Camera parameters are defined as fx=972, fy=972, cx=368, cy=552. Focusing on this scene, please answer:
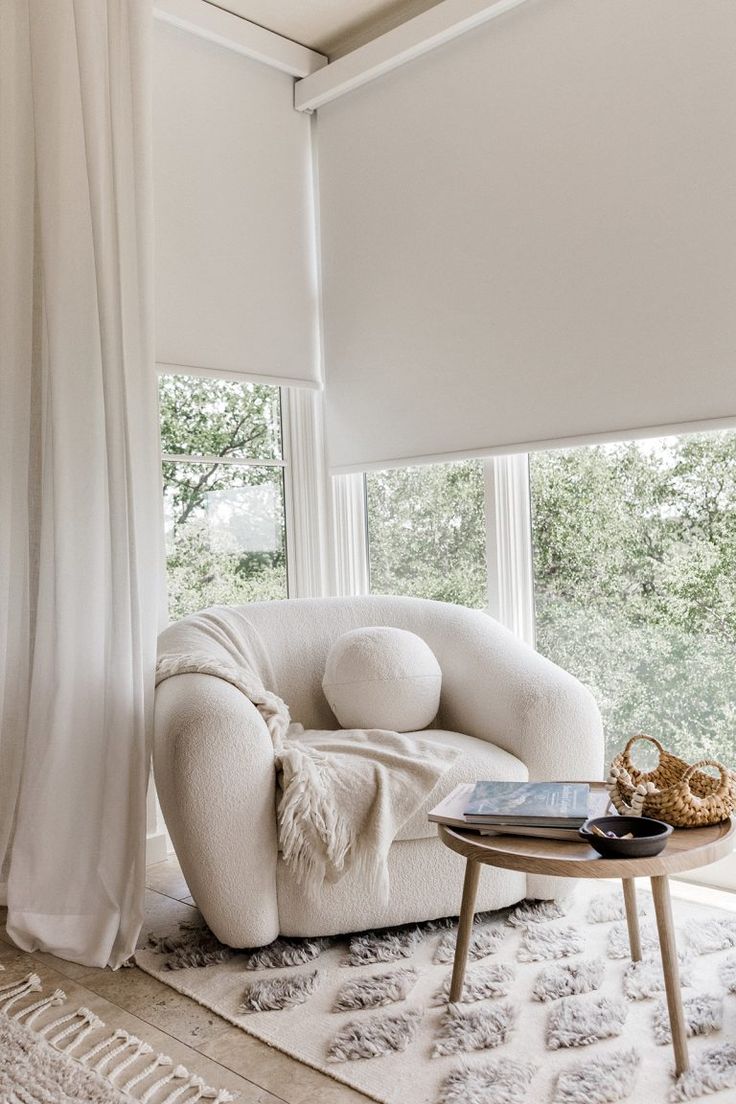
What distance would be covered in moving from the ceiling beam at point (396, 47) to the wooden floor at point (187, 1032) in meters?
2.85

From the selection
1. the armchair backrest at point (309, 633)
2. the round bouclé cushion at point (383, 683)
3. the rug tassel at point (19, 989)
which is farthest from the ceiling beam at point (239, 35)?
the rug tassel at point (19, 989)

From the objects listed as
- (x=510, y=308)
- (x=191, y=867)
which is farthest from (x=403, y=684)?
(x=510, y=308)

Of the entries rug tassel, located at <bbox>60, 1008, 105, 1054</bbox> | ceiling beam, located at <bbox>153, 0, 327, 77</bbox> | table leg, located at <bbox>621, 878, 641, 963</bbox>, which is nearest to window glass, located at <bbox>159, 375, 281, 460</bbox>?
ceiling beam, located at <bbox>153, 0, 327, 77</bbox>

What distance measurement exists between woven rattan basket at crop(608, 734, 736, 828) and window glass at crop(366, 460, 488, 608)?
142 cm

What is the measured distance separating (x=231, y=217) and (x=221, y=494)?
98cm

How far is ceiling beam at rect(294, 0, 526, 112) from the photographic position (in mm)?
3090

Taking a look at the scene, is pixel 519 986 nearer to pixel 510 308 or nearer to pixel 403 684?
pixel 403 684

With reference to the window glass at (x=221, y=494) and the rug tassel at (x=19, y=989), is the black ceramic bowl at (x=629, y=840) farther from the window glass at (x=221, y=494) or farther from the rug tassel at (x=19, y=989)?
the window glass at (x=221, y=494)

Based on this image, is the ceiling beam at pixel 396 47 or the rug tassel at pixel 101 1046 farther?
the ceiling beam at pixel 396 47

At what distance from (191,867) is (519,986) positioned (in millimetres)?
774

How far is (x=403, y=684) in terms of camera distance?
8.89ft

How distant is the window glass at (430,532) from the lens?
3348 millimetres

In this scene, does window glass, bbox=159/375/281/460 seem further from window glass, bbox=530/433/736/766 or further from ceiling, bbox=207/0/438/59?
ceiling, bbox=207/0/438/59

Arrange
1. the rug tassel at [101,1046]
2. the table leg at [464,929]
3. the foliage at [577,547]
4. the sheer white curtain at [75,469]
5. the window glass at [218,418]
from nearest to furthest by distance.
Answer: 1. the rug tassel at [101,1046]
2. the table leg at [464,929]
3. the sheer white curtain at [75,469]
4. the foliage at [577,547]
5. the window glass at [218,418]
